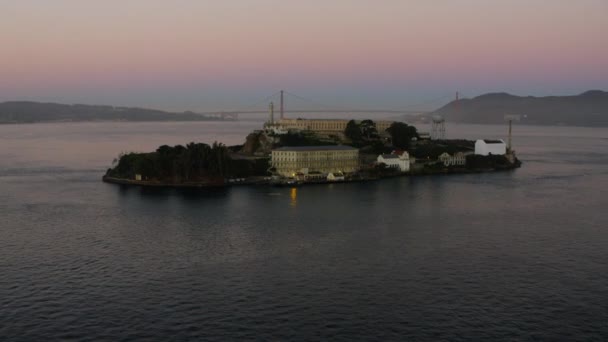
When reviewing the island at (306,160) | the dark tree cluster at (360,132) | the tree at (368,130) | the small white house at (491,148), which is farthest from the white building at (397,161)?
the tree at (368,130)

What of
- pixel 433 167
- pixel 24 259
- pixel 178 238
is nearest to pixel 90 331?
pixel 24 259

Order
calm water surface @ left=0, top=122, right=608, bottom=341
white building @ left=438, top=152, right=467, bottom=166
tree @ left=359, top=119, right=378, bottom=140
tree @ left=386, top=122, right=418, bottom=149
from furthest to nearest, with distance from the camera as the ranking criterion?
tree @ left=359, top=119, right=378, bottom=140 < tree @ left=386, top=122, right=418, bottom=149 < white building @ left=438, top=152, right=467, bottom=166 < calm water surface @ left=0, top=122, right=608, bottom=341

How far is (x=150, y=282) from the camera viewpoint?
11.9 metres

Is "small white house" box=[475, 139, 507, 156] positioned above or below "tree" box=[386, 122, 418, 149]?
below

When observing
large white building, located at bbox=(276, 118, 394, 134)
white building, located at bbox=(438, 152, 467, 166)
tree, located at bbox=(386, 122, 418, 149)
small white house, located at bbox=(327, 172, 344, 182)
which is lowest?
small white house, located at bbox=(327, 172, 344, 182)

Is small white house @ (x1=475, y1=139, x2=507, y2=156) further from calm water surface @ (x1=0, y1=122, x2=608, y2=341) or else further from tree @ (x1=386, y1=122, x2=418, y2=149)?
calm water surface @ (x1=0, y1=122, x2=608, y2=341)

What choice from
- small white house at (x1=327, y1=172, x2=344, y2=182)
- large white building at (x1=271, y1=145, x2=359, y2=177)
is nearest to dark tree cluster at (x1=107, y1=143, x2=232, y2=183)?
large white building at (x1=271, y1=145, x2=359, y2=177)

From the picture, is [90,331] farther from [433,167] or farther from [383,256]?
[433,167]

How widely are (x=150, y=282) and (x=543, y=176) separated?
→ 24106mm

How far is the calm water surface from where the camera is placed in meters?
9.78

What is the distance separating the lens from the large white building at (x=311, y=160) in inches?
1147

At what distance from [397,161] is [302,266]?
19396 mm

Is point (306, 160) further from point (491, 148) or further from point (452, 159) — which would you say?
point (491, 148)

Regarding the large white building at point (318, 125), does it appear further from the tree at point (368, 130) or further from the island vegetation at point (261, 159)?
the tree at point (368, 130)
